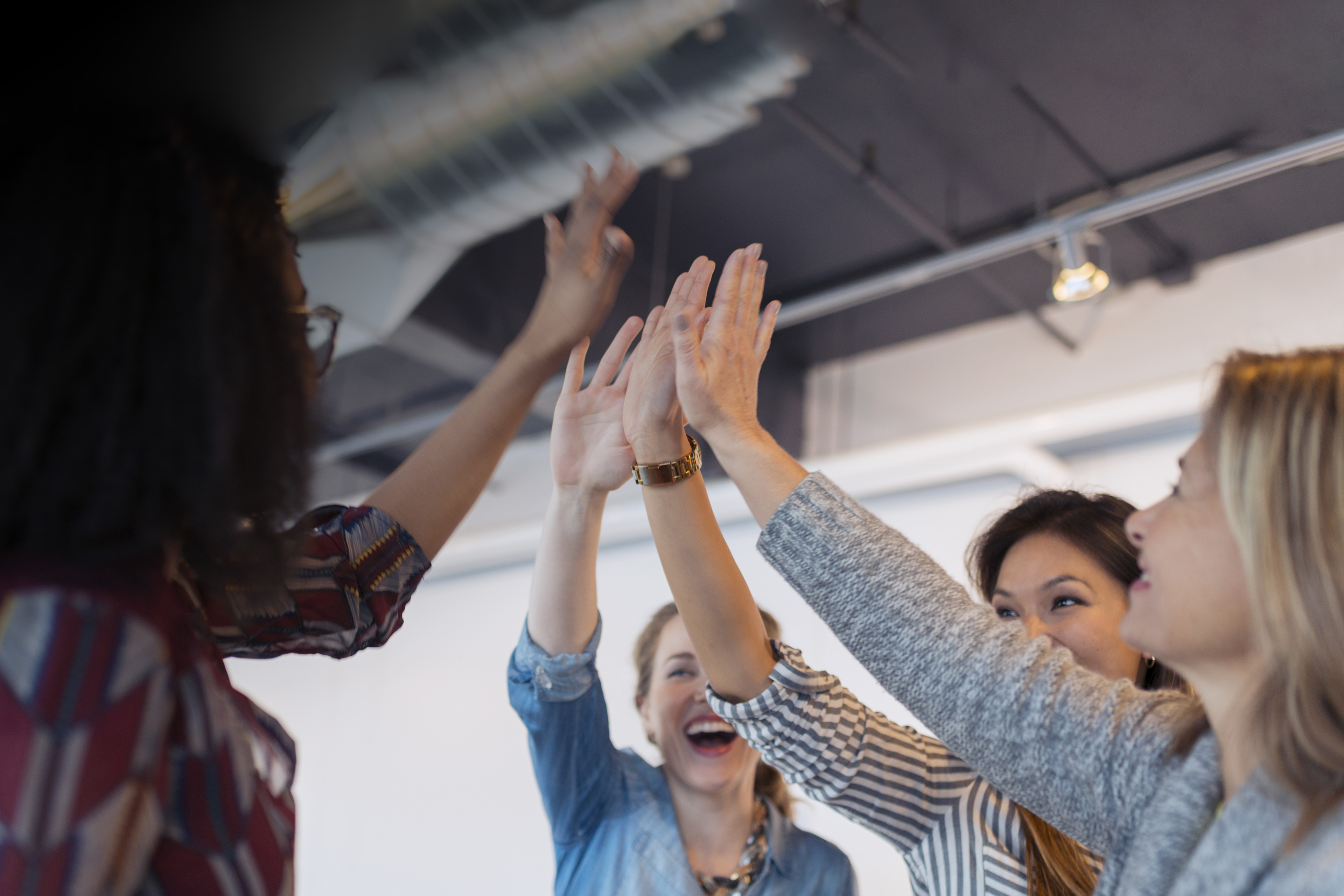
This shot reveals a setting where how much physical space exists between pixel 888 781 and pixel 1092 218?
2305 mm

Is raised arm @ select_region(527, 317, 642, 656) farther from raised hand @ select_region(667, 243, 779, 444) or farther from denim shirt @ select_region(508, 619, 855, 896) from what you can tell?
raised hand @ select_region(667, 243, 779, 444)

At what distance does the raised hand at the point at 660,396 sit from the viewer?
45.1 inches

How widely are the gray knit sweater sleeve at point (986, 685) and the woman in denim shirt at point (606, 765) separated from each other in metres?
0.41

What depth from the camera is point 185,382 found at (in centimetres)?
62

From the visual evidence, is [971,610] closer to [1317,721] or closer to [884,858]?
[1317,721]

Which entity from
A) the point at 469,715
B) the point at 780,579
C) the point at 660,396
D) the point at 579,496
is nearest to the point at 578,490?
the point at 579,496

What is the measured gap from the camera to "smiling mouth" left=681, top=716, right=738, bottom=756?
5.88ft

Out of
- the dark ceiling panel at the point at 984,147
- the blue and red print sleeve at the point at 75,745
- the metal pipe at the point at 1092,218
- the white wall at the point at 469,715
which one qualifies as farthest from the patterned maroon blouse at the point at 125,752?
the metal pipe at the point at 1092,218

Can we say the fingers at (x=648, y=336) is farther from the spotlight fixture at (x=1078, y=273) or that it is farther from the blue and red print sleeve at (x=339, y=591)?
the spotlight fixture at (x=1078, y=273)

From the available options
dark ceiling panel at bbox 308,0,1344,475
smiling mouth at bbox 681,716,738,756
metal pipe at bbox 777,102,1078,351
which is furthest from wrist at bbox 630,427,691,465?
metal pipe at bbox 777,102,1078,351

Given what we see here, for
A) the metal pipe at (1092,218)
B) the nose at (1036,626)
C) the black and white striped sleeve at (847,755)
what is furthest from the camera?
the metal pipe at (1092,218)

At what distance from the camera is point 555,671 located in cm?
140

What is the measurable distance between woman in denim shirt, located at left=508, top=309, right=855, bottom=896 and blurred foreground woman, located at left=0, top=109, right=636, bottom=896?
57cm

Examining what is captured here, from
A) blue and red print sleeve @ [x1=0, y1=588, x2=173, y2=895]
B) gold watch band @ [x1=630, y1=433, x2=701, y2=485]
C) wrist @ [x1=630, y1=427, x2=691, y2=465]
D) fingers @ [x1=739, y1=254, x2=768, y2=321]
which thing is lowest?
blue and red print sleeve @ [x1=0, y1=588, x2=173, y2=895]
